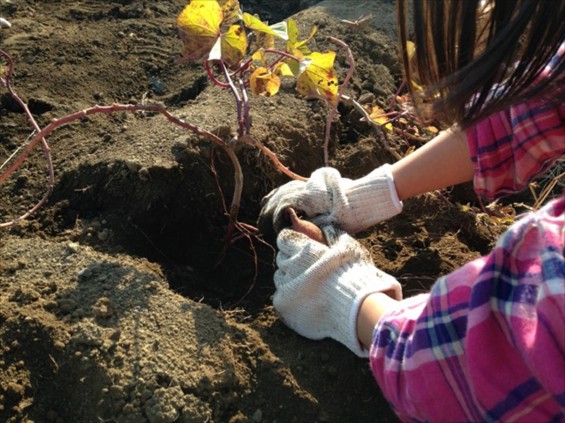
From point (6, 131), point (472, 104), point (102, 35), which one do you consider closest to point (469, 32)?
point (472, 104)

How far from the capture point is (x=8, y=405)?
1.25 m

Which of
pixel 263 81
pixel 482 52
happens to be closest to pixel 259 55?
pixel 263 81

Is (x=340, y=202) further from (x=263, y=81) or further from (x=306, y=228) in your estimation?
(x=263, y=81)

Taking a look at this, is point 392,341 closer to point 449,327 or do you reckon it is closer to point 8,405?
point 449,327

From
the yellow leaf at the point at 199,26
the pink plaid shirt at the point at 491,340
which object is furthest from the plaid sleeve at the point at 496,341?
the yellow leaf at the point at 199,26

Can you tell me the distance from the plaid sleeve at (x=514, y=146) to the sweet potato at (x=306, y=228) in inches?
14.0

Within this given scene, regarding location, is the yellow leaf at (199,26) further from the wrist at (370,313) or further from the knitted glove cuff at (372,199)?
the wrist at (370,313)

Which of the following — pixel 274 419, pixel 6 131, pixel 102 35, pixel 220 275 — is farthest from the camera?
pixel 102 35

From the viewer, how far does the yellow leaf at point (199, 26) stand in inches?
53.1

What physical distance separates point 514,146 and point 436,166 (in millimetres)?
199

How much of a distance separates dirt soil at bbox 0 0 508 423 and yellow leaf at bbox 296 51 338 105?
308 mm

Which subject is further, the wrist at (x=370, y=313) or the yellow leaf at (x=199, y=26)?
the yellow leaf at (x=199, y=26)

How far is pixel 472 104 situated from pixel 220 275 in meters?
0.89

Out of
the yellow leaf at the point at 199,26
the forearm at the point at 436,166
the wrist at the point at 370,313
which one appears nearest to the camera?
the wrist at the point at 370,313
